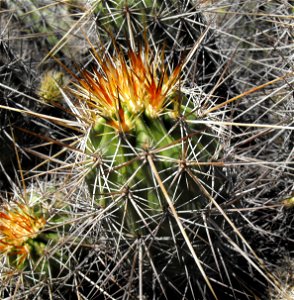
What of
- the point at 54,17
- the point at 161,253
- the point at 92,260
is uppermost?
the point at 54,17

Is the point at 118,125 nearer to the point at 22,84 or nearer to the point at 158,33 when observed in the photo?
the point at 158,33

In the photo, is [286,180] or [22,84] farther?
[22,84]

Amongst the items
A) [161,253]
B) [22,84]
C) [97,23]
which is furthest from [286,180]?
[22,84]

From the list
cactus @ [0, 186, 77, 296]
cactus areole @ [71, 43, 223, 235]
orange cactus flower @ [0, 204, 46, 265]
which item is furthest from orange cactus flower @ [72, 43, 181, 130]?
orange cactus flower @ [0, 204, 46, 265]

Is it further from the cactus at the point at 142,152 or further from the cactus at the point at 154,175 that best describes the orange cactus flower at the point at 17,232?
the cactus at the point at 142,152

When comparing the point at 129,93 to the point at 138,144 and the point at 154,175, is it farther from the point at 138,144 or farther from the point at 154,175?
the point at 154,175

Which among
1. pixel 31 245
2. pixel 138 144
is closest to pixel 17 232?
pixel 31 245

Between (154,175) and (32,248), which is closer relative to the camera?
(154,175)
